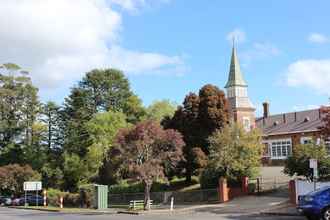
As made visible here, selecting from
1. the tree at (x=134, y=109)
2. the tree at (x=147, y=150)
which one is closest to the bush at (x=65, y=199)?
the tree at (x=147, y=150)

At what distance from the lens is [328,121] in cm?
3316

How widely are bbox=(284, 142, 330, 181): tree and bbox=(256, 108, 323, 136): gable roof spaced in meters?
27.8

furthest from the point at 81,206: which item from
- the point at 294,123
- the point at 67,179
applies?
the point at 294,123

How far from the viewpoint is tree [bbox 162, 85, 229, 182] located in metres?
52.8

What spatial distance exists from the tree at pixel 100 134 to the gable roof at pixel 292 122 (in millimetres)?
19696

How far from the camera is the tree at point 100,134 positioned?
72438 millimetres

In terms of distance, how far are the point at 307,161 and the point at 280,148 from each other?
108ft

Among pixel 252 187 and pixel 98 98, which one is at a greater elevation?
pixel 98 98

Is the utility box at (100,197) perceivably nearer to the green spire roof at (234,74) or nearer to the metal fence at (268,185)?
the metal fence at (268,185)

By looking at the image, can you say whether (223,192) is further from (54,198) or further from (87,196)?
(54,198)

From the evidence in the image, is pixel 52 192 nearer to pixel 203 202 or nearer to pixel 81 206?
pixel 81 206

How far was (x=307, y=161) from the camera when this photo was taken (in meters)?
37.8

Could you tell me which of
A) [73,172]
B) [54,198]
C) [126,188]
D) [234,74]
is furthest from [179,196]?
[234,74]

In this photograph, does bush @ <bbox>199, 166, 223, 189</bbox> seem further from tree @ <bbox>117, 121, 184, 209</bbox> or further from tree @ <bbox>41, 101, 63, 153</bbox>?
tree @ <bbox>41, 101, 63, 153</bbox>
